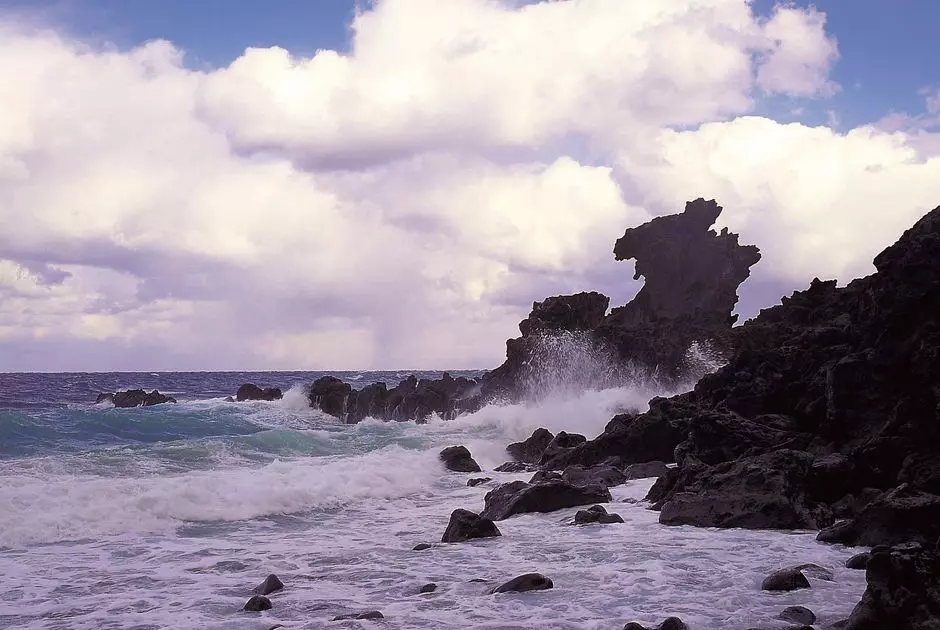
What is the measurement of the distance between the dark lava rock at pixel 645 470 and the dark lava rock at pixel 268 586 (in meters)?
10.3

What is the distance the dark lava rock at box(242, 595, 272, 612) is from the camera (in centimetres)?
928

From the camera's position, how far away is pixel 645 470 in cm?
1892

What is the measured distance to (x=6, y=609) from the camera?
9.70 metres

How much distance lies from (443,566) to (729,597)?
3.95m

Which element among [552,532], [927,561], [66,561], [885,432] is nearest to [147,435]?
[66,561]

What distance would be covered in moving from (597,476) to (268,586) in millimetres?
9653

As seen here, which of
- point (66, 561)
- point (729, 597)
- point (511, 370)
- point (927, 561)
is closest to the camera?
point (927, 561)

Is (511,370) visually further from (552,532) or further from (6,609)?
(6,609)

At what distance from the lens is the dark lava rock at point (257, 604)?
30.5 ft

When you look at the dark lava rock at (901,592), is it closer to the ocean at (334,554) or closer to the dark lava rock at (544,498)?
the ocean at (334,554)

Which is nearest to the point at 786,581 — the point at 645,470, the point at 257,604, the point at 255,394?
the point at 257,604

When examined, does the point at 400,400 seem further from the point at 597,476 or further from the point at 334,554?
the point at 334,554

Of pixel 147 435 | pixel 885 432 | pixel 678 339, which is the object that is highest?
pixel 678 339

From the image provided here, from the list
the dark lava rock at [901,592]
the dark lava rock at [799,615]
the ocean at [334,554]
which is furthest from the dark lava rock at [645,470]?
the dark lava rock at [901,592]
